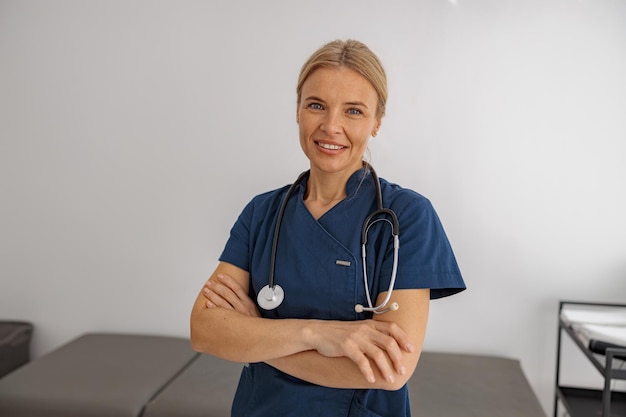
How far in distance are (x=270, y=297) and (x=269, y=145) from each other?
50.2 inches

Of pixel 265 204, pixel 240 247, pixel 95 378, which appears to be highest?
pixel 265 204

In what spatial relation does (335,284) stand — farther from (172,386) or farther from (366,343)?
(172,386)

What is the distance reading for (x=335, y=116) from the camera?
3.67ft

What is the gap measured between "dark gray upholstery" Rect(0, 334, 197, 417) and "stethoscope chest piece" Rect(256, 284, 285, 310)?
0.95 meters

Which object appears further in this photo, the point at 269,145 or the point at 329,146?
the point at 269,145

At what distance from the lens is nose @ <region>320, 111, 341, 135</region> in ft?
3.65

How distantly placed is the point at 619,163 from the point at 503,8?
740 mm

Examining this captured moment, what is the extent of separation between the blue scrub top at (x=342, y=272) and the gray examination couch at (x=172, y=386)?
2.39 feet

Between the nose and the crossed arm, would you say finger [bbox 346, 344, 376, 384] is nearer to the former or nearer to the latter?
the crossed arm

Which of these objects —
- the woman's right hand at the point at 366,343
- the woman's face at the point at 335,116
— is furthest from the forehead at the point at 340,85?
the woman's right hand at the point at 366,343

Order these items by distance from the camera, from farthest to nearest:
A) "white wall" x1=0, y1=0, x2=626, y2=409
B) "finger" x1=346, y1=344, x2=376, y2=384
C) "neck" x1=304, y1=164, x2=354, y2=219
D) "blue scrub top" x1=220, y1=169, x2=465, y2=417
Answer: "white wall" x1=0, y1=0, x2=626, y2=409 < "neck" x1=304, y1=164, x2=354, y2=219 < "blue scrub top" x1=220, y1=169, x2=465, y2=417 < "finger" x1=346, y1=344, x2=376, y2=384

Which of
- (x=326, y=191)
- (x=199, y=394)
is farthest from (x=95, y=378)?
(x=326, y=191)

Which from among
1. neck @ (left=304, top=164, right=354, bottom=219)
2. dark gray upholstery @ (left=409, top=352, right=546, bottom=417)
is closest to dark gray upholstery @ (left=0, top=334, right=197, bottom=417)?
dark gray upholstery @ (left=409, top=352, right=546, bottom=417)

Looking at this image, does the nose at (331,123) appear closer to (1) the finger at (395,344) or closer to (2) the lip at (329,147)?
(2) the lip at (329,147)
